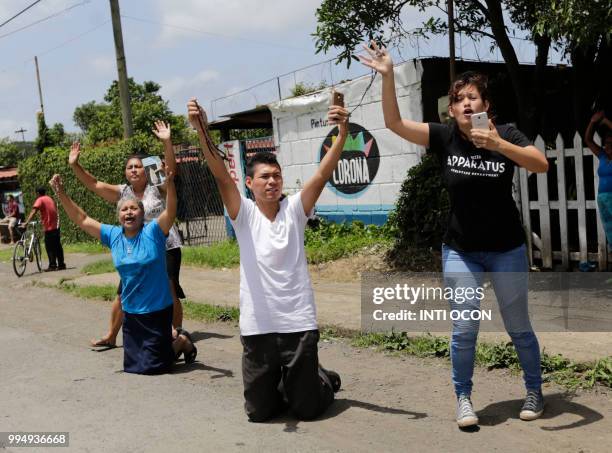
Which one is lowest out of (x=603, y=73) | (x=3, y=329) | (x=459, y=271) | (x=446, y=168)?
(x=3, y=329)

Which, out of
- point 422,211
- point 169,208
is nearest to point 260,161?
point 169,208

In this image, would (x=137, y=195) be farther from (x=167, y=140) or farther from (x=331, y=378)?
(x=331, y=378)

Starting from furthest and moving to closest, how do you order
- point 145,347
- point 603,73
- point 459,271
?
point 603,73, point 145,347, point 459,271

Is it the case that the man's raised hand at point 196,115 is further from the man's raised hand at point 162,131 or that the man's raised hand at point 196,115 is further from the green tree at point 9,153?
the green tree at point 9,153

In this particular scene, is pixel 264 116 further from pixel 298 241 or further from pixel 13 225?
pixel 298 241

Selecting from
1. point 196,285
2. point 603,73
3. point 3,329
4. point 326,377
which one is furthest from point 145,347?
point 603,73

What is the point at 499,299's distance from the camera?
170 inches

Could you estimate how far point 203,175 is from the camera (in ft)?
52.0

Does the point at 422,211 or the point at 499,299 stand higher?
the point at 422,211

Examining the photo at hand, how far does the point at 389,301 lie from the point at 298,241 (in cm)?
357

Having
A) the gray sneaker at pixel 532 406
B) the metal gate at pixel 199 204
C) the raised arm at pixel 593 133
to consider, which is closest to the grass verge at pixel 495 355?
the gray sneaker at pixel 532 406

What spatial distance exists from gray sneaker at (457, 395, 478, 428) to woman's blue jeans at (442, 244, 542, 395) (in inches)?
1.8

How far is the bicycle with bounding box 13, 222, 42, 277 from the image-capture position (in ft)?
49.9

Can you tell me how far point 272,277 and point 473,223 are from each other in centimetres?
128
